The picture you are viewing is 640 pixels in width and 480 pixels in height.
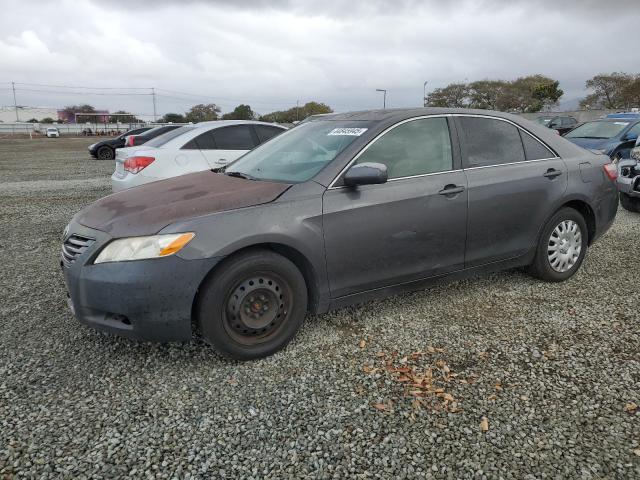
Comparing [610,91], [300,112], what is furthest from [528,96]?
[300,112]

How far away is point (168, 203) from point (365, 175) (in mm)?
1283

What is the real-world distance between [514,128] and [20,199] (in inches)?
378

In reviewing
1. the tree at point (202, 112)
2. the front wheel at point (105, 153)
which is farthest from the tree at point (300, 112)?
the front wheel at point (105, 153)

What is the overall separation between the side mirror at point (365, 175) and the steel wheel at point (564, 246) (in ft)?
6.47

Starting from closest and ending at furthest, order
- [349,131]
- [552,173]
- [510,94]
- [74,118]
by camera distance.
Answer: [349,131], [552,173], [510,94], [74,118]

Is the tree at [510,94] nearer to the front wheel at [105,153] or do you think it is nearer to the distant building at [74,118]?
the front wheel at [105,153]

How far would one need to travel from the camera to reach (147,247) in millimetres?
2756

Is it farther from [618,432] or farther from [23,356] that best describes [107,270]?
[618,432]

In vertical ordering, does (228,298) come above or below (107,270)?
below

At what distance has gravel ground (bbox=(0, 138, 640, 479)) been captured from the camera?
2217mm

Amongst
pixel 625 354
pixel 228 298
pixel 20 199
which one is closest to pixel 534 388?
pixel 625 354

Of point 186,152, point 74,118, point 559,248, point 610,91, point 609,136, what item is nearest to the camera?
point 559,248

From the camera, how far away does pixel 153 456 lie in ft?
7.39

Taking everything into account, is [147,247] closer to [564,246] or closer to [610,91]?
[564,246]
